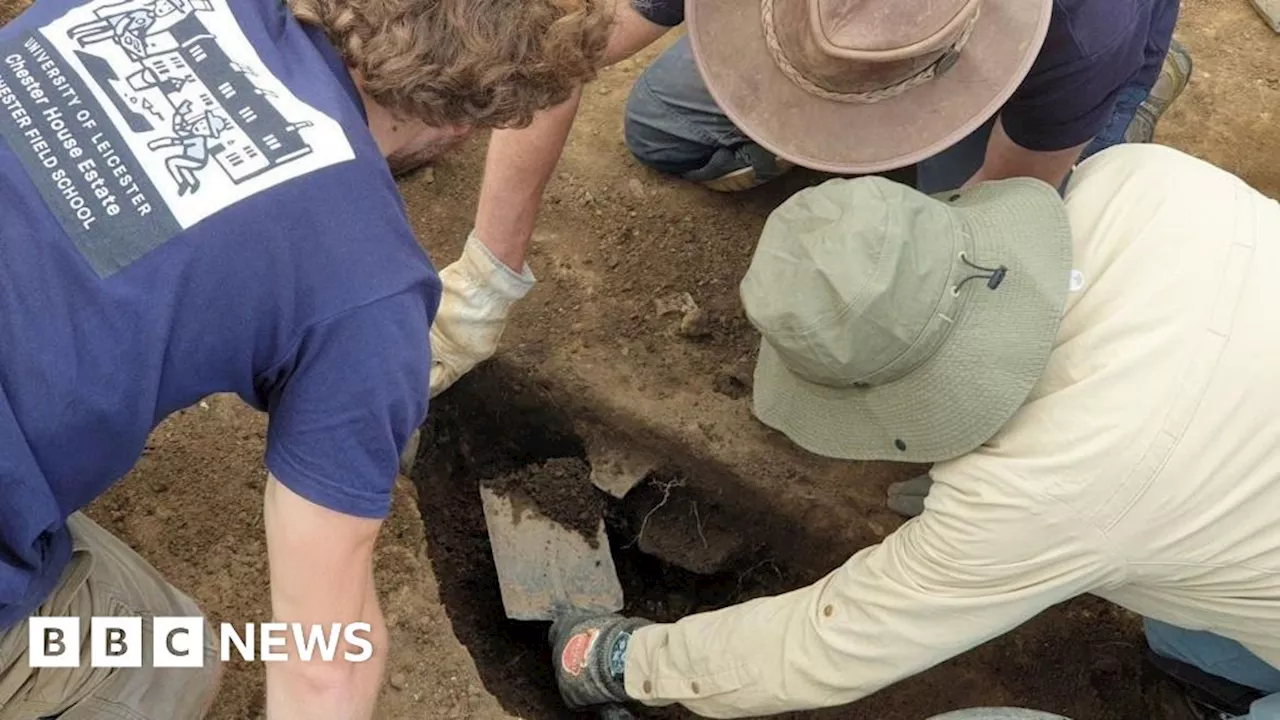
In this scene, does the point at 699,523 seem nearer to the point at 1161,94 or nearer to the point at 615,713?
the point at 615,713

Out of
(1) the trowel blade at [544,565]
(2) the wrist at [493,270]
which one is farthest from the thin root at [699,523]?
(2) the wrist at [493,270]

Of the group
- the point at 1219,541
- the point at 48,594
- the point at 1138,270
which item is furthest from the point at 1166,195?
the point at 48,594

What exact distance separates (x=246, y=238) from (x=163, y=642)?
0.95 meters

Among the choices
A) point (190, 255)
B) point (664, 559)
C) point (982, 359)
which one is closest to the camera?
point (190, 255)

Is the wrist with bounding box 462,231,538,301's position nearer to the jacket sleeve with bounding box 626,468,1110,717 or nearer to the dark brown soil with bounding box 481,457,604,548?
the dark brown soil with bounding box 481,457,604,548

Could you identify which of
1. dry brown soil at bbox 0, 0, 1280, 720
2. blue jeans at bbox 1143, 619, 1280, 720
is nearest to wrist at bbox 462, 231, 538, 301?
dry brown soil at bbox 0, 0, 1280, 720

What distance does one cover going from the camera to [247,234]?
1354 mm

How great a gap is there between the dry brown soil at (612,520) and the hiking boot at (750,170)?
0.24 feet

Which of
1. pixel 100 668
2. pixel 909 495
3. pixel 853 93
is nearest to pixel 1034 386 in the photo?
pixel 853 93

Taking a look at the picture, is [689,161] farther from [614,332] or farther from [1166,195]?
[1166,195]

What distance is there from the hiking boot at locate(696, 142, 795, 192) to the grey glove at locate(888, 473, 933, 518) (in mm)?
947

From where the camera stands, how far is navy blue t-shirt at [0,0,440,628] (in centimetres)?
130

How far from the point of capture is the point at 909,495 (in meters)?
2.74

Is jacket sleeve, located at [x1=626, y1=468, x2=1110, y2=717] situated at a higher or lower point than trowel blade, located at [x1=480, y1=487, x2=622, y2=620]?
higher
